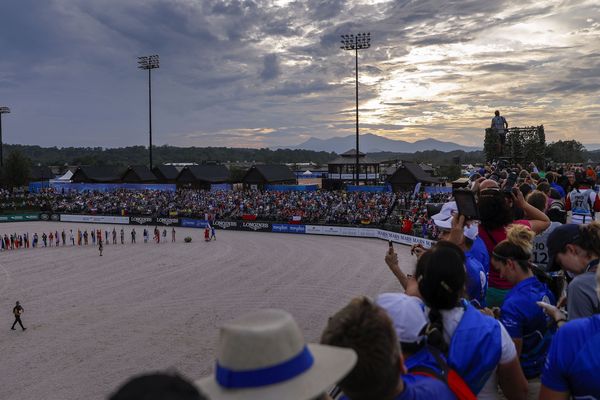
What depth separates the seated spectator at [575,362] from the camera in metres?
2.80

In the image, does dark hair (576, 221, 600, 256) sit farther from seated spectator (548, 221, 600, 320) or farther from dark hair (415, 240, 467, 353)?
dark hair (415, 240, 467, 353)

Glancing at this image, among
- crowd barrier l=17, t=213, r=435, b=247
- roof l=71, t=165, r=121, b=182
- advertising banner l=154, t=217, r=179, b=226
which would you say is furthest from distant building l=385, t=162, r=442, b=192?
roof l=71, t=165, r=121, b=182

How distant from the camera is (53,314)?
19219mm

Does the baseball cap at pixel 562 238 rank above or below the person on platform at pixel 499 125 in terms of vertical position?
below

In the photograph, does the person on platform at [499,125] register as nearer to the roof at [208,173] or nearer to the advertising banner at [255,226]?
the advertising banner at [255,226]

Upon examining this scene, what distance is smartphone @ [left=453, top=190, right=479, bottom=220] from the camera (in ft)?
16.3

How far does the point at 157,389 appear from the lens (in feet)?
4.73

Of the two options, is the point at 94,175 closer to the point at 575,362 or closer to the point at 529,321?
the point at 529,321

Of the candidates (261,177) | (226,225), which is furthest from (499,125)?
(261,177)

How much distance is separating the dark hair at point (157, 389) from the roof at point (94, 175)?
284 feet

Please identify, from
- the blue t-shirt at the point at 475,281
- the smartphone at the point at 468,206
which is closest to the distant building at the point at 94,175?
the smartphone at the point at 468,206

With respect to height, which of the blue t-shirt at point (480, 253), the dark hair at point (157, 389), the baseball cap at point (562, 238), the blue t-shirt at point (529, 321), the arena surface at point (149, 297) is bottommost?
the arena surface at point (149, 297)

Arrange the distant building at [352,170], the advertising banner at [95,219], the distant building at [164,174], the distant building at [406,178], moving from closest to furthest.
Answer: the advertising banner at [95,219], the distant building at [406,178], the distant building at [352,170], the distant building at [164,174]

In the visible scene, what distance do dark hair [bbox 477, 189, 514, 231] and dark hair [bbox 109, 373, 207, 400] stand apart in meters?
5.13
